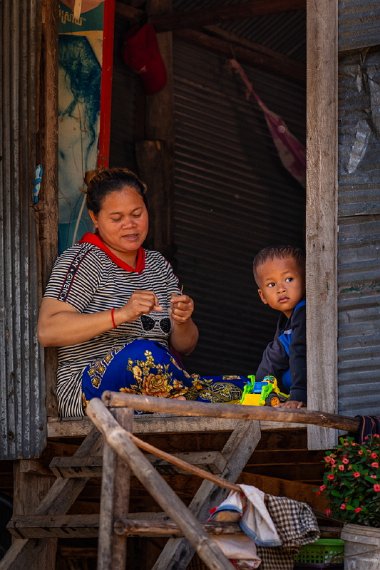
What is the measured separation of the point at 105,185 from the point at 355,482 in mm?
2192

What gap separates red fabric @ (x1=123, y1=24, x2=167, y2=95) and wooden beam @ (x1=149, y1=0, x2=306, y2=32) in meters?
0.12

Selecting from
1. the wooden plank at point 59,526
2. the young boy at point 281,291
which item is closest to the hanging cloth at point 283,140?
the young boy at point 281,291

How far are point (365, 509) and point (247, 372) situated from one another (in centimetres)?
388

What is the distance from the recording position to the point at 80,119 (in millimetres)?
6898

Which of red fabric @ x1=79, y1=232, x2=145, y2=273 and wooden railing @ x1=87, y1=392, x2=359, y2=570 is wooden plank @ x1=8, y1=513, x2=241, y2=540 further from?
red fabric @ x1=79, y1=232, x2=145, y2=273

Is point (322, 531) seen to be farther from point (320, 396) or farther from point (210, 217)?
point (210, 217)

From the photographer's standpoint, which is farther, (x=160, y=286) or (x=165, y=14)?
(x=165, y=14)

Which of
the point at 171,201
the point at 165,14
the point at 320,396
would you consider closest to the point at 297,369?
the point at 320,396

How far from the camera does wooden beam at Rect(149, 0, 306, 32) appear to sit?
7.95 m

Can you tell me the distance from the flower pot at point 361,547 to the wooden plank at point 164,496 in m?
1.15

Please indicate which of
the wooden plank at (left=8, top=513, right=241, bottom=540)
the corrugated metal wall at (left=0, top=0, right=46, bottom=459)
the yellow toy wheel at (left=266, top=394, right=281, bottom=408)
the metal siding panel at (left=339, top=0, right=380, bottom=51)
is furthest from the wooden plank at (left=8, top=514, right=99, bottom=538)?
the metal siding panel at (left=339, top=0, right=380, bottom=51)

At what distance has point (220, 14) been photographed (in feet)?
26.5

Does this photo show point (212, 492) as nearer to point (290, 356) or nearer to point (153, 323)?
point (290, 356)

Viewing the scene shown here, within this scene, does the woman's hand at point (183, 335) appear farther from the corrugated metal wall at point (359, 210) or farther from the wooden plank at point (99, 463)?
the corrugated metal wall at point (359, 210)
